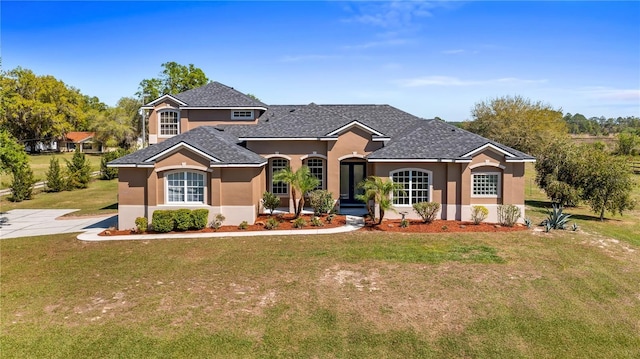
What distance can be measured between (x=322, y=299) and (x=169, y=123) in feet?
74.6

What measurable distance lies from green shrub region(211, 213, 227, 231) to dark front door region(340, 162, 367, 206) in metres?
8.53

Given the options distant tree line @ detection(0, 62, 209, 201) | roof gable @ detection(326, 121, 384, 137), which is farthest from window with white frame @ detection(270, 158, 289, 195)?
distant tree line @ detection(0, 62, 209, 201)

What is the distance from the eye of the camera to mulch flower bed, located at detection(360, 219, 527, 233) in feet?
66.1

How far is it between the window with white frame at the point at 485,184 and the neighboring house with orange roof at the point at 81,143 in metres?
82.1

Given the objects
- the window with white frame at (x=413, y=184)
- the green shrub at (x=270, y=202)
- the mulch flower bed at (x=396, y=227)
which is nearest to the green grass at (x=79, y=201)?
the mulch flower bed at (x=396, y=227)

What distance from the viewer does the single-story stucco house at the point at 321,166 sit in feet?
69.4

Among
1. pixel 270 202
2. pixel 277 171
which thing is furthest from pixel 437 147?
pixel 270 202

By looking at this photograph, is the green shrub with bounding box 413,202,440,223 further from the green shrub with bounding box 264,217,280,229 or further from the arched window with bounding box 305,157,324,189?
the green shrub with bounding box 264,217,280,229

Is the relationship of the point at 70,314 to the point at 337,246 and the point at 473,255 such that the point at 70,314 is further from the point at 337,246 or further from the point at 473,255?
the point at 473,255

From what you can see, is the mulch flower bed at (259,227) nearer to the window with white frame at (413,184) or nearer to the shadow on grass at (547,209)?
the window with white frame at (413,184)

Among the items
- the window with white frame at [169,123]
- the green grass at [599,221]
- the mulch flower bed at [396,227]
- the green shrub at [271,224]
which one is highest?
the window with white frame at [169,123]

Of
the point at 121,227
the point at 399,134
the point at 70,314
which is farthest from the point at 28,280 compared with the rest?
the point at 399,134

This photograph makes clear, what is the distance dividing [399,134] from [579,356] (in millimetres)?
17694

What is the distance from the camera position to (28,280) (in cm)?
1419
